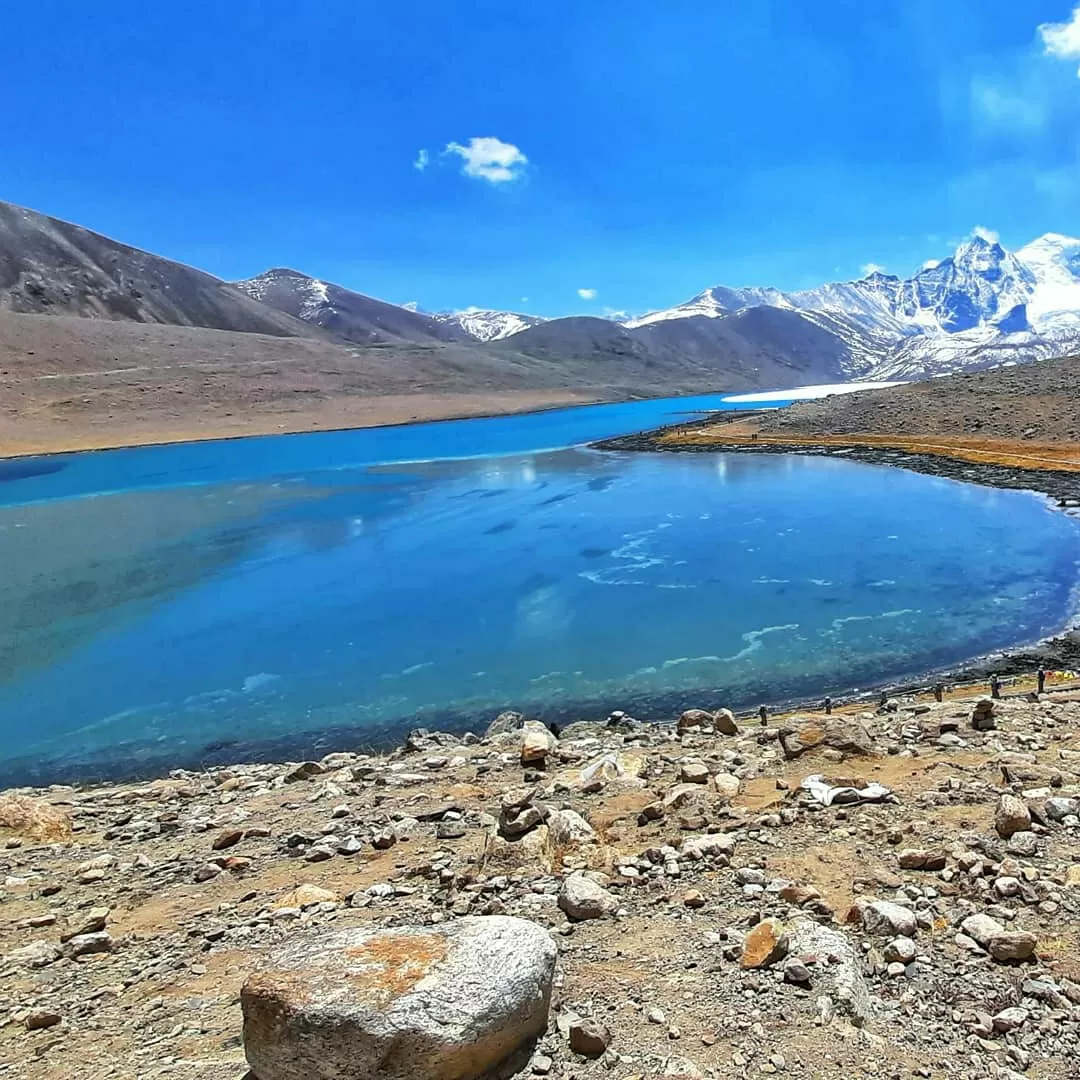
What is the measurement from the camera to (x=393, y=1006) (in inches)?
129

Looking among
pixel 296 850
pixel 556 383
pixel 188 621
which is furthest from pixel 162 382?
pixel 296 850

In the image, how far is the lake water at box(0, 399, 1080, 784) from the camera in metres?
15.2

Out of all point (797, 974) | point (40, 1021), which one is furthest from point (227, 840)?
point (797, 974)

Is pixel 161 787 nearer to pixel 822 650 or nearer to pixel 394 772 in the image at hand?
pixel 394 772

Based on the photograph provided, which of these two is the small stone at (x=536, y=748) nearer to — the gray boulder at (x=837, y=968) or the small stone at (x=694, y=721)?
the small stone at (x=694, y=721)

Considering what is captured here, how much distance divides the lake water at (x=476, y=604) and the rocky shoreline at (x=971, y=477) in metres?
0.72

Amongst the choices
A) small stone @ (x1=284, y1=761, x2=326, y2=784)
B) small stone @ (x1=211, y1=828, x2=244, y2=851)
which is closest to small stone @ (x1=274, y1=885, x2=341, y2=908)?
small stone @ (x1=211, y1=828, x2=244, y2=851)

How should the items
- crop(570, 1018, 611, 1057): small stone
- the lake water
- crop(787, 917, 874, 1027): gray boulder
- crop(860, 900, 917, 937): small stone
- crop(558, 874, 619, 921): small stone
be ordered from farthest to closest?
the lake water, crop(558, 874, 619, 921): small stone, crop(860, 900, 917, 937): small stone, crop(787, 917, 874, 1027): gray boulder, crop(570, 1018, 611, 1057): small stone

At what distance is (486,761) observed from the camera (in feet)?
31.2

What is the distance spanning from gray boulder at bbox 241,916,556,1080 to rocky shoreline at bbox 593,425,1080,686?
13.0m

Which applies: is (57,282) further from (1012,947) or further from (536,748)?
(1012,947)

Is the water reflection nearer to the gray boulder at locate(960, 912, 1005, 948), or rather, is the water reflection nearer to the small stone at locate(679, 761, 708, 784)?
the small stone at locate(679, 761, 708, 784)

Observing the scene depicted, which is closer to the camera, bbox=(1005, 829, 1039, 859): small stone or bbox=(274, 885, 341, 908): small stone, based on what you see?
bbox=(1005, 829, 1039, 859): small stone

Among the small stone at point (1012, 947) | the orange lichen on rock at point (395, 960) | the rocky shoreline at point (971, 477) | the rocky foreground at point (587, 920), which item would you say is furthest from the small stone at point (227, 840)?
the rocky shoreline at point (971, 477)
